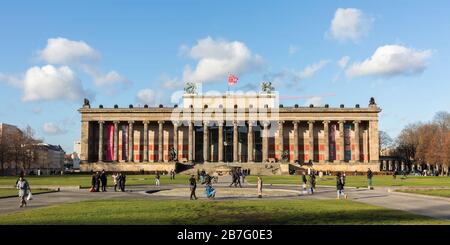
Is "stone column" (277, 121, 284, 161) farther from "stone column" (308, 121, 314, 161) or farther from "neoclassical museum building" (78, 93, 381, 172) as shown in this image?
"stone column" (308, 121, 314, 161)

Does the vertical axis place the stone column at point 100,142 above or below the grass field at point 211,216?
above

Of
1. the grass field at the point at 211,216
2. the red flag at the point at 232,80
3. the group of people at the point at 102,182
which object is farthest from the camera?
the red flag at the point at 232,80

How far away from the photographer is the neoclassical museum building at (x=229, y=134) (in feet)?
440

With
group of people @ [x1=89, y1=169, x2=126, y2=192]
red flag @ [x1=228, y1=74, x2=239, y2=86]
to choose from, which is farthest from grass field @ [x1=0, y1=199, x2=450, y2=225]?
red flag @ [x1=228, y1=74, x2=239, y2=86]

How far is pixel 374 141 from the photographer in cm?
13450

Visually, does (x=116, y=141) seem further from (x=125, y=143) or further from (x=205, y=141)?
(x=205, y=141)

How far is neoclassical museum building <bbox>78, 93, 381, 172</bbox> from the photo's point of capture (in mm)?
134250

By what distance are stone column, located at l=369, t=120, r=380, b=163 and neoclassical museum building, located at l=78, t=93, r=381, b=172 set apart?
27 cm

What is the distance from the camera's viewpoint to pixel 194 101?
139000 millimetres

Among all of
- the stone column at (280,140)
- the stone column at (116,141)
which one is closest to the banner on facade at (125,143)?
the stone column at (116,141)

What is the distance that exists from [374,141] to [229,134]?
41277 mm

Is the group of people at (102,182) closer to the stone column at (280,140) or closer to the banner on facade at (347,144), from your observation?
the stone column at (280,140)

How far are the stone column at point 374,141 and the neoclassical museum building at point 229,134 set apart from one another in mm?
272
